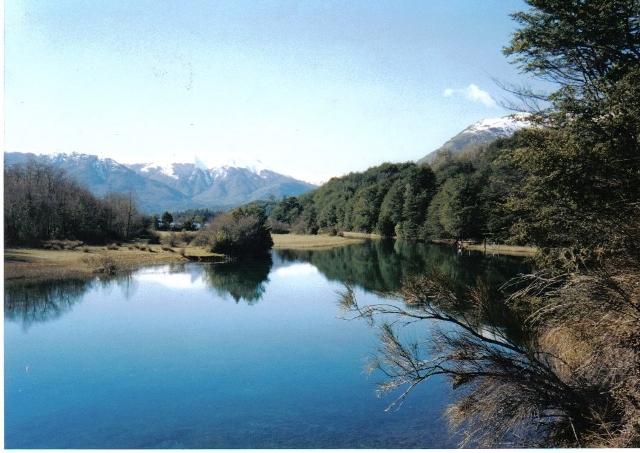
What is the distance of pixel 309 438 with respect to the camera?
755 centimetres

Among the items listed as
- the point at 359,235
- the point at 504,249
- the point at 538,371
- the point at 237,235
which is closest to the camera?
the point at 538,371

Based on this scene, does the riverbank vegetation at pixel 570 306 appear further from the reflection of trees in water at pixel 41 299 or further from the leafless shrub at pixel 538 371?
the reflection of trees in water at pixel 41 299

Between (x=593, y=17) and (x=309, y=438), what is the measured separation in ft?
28.2

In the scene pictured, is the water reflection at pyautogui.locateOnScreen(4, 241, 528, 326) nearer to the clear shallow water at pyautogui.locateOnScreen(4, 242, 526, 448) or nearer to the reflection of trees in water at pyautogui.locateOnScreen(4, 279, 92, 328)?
the reflection of trees in water at pyautogui.locateOnScreen(4, 279, 92, 328)

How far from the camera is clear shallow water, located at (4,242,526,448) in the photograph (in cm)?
773

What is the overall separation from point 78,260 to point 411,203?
33.1 meters

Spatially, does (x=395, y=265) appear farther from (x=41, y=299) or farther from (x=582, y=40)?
(x=582, y=40)

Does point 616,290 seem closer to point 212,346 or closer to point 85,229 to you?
point 212,346

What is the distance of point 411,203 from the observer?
50.3 m

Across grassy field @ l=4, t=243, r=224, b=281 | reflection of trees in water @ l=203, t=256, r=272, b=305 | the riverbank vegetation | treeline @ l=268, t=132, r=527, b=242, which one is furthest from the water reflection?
the riverbank vegetation

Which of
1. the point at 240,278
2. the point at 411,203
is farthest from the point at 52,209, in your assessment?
the point at 411,203

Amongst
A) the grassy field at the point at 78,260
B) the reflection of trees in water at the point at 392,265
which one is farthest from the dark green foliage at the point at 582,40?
the grassy field at the point at 78,260

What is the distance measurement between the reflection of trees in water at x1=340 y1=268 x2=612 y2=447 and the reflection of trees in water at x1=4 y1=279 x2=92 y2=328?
39.5 feet

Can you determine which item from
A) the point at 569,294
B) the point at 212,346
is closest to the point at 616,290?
the point at 569,294
